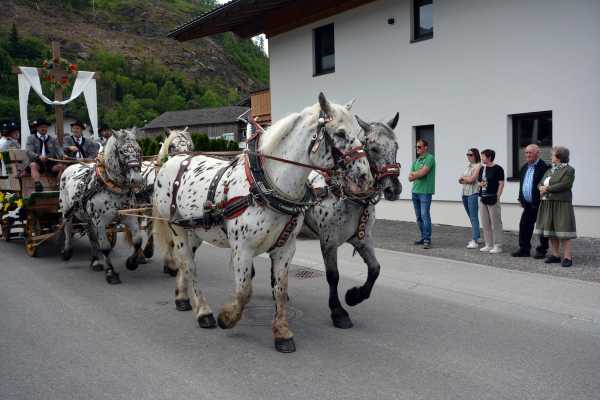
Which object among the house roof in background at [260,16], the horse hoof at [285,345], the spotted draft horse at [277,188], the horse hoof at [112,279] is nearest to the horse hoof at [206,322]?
the spotted draft horse at [277,188]

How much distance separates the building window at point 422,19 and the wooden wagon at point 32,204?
9132 millimetres

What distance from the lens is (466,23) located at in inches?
472

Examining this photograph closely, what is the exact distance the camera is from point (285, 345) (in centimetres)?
454

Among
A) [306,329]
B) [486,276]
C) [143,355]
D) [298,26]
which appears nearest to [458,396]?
[306,329]

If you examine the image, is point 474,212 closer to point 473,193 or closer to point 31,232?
point 473,193

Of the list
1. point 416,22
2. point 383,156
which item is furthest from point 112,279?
point 416,22

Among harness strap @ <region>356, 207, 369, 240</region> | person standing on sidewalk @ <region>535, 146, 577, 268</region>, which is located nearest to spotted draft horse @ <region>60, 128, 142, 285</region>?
harness strap @ <region>356, 207, 369, 240</region>

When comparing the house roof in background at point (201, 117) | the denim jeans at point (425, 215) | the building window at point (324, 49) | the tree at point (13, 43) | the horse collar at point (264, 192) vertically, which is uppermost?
the tree at point (13, 43)

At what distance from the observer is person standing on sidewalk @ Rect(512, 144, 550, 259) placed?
837 cm

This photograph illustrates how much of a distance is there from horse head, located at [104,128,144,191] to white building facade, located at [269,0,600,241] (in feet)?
26.2

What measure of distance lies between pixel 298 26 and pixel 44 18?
11697 cm

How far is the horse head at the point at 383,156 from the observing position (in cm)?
467

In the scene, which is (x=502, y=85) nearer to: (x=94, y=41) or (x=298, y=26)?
(x=298, y=26)

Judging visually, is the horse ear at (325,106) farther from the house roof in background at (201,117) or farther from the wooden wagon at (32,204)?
the house roof in background at (201,117)
